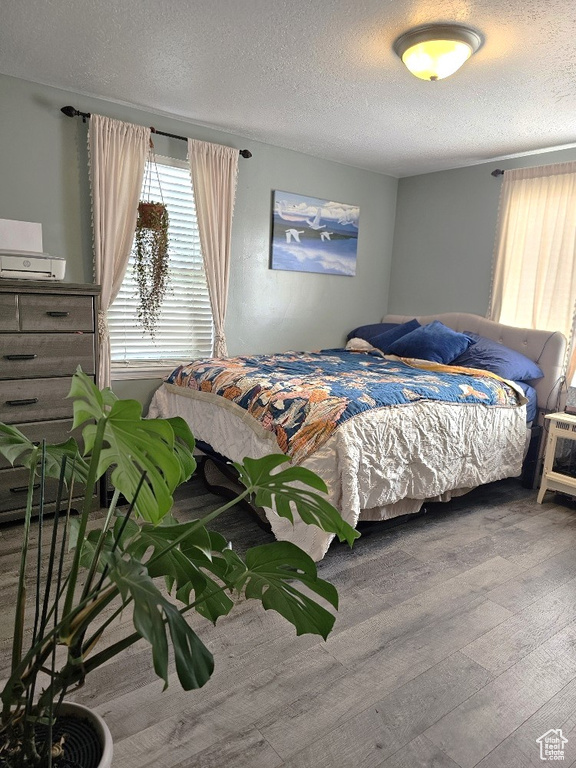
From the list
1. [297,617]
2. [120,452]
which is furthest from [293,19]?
[297,617]

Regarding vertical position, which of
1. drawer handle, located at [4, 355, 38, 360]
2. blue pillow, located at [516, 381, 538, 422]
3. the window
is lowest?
blue pillow, located at [516, 381, 538, 422]

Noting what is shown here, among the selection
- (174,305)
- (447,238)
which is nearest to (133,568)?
(174,305)

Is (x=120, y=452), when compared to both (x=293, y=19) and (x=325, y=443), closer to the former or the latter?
(x=325, y=443)

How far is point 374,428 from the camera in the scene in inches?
97.2

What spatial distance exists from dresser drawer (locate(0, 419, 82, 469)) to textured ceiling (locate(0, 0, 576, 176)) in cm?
193

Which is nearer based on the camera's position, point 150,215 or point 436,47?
point 436,47

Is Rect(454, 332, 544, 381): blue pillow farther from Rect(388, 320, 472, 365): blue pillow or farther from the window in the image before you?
the window

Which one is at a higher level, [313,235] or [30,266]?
[313,235]

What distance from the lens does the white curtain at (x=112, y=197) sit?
318 cm

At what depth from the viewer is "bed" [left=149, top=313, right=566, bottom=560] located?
2.34m

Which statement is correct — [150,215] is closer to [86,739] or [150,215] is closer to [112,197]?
[112,197]

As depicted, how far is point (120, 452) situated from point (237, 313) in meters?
3.31

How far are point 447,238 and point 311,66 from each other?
2.38 meters

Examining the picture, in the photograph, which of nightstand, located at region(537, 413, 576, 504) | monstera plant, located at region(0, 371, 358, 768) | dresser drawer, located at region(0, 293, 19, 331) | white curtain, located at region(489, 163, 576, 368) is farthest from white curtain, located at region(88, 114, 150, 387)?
nightstand, located at region(537, 413, 576, 504)
